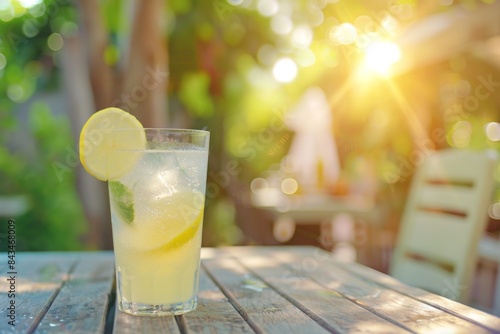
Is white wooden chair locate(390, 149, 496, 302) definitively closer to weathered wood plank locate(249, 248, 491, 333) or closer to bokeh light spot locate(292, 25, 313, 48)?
weathered wood plank locate(249, 248, 491, 333)

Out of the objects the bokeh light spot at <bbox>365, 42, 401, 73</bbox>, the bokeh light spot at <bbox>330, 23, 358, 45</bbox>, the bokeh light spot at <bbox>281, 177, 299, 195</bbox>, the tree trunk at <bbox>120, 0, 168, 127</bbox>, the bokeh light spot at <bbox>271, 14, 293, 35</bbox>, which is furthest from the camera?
the bokeh light spot at <bbox>281, 177, 299, 195</bbox>

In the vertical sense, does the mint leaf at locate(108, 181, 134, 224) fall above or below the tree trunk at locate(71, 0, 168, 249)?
below

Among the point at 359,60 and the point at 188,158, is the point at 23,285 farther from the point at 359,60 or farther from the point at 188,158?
the point at 359,60

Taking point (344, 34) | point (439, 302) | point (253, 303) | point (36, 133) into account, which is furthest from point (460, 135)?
point (253, 303)

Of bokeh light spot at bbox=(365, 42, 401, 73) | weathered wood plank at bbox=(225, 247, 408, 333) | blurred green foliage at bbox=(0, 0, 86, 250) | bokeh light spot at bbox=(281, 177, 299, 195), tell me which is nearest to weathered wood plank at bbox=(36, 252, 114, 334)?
weathered wood plank at bbox=(225, 247, 408, 333)

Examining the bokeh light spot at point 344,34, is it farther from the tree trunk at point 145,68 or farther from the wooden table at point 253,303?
the wooden table at point 253,303

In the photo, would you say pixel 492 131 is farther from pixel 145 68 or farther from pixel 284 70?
pixel 145 68

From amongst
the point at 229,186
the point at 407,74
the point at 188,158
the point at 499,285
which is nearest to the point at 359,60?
the point at 407,74

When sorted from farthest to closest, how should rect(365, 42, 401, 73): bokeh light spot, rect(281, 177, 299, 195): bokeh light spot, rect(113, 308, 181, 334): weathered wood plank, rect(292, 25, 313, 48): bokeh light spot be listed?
1. rect(281, 177, 299, 195): bokeh light spot
2. rect(292, 25, 313, 48): bokeh light spot
3. rect(365, 42, 401, 73): bokeh light spot
4. rect(113, 308, 181, 334): weathered wood plank
